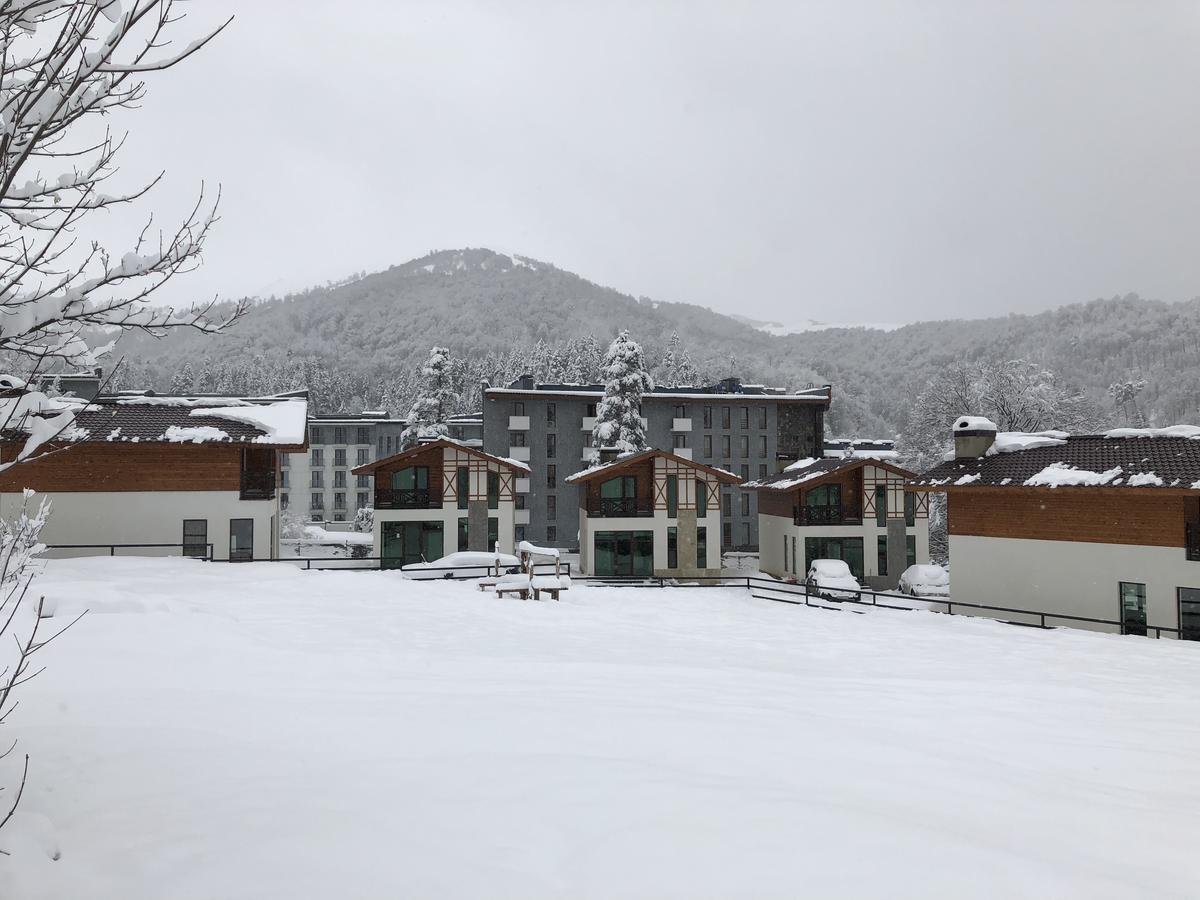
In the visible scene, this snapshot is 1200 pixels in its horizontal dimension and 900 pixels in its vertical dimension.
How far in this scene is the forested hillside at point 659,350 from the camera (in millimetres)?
96750

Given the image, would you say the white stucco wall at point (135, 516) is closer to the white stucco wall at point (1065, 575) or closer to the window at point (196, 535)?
the window at point (196, 535)

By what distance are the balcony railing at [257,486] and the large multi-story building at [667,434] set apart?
2296 centimetres

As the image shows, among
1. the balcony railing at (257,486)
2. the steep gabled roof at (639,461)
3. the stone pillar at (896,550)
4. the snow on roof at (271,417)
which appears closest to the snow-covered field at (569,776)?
the snow on roof at (271,417)

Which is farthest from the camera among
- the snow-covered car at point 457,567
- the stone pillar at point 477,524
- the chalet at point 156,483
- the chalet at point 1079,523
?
the stone pillar at point 477,524

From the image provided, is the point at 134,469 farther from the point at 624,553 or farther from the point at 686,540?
the point at 686,540

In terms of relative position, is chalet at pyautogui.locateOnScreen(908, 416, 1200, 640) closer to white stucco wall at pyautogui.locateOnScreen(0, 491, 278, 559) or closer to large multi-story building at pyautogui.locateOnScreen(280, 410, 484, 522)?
white stucco wall at pyautogui.locateOnScreen(0, 491, 278, 559)

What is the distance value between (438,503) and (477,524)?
2200 mm

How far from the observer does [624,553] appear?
35219 millimetres

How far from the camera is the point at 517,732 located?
7.51 m

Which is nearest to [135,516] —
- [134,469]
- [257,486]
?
[134,469]

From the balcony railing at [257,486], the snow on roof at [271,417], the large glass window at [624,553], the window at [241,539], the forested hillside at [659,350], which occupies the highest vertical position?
the forested hillside at [659,350]

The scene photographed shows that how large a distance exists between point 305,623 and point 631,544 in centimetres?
2109

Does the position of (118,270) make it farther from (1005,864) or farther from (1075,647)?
(1075,647)

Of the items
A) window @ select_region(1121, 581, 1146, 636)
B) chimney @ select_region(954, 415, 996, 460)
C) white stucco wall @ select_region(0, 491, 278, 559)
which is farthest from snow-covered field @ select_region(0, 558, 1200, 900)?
chimney @ select_region(954, 415, 996, 460)
